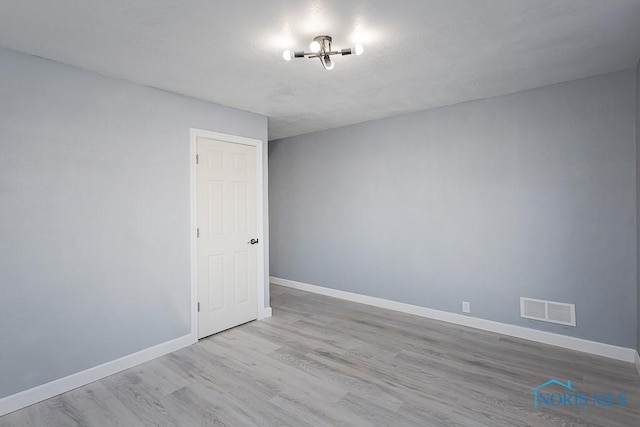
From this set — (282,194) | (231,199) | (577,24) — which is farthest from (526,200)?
(282,194)

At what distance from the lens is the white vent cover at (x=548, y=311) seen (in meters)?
3.14

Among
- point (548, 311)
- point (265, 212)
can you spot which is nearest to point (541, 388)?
point (548, 311)

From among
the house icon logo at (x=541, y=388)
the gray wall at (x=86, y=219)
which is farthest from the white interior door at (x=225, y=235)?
the house icon logo at (x=541, y=388)

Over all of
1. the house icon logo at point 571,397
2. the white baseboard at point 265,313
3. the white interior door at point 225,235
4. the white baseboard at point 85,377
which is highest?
the white interior door at point 225,235

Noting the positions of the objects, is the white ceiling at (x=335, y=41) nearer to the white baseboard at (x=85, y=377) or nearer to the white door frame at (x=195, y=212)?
the white door frame at (x=195, y=212)

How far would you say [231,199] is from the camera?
3.82 m

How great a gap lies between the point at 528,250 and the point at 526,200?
51cm

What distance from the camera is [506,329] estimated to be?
3.50 meters

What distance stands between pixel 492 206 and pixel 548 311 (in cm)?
115

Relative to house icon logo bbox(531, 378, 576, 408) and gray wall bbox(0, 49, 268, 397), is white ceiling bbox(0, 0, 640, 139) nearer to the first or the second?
gray wall bbox(0, 49, 268, 397)

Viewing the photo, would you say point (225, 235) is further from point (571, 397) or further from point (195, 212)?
point (571, 397)

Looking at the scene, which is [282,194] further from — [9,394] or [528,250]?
[9,394]

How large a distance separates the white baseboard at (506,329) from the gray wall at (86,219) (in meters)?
2.40

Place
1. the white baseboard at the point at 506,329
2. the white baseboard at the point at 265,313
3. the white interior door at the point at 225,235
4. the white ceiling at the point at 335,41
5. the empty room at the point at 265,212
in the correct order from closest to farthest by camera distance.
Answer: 1. the white ceiling at the point at 335,41
2. the empty room at the point at 265,212
3. the white baseboard at the point at 506,329
4. the white interior door at the point at 225,235
5. the white baseboard at the point at 265,313
